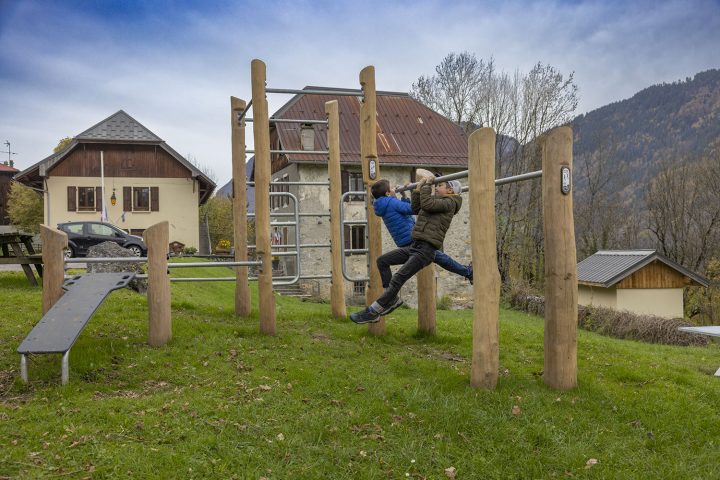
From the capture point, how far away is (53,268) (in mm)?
6789

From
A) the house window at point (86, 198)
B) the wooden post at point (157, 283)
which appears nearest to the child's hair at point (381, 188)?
the wooden post at point (157, 283)

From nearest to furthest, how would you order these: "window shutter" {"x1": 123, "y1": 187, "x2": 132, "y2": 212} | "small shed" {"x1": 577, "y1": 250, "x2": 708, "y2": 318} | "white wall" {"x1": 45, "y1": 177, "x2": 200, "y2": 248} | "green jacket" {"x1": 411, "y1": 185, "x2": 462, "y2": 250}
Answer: "green jacket" {"x1": 411, "y1": 185, "x2": 462, "y2": 250}
"small shed" {"x1": 577, "y1": 250, "x2": 708, "y2": 318}
"white wall" {"x1": 45, "y1": 177, "x2": 200, "y2": 248}
"window shutter" {"x1": 123, "y1": 187, "x2": 132, "y2": 212}

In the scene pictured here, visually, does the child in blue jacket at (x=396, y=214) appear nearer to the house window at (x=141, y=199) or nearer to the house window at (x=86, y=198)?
the house window at (x=141, y=199)

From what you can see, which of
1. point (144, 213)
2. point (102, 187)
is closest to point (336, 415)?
point (102, 187)

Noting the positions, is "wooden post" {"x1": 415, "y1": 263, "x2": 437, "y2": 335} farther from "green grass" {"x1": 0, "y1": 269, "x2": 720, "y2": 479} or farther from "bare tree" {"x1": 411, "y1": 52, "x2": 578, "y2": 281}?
"bare tree" {"x1": 411, "y1": 52, "x2": 578, "y2": 281}

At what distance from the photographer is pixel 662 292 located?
1102 inches

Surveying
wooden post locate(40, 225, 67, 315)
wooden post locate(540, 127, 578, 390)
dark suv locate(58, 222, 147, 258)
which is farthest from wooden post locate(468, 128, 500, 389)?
dark suv locate(58, 222, 147, 258)

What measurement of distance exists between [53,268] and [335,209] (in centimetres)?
371

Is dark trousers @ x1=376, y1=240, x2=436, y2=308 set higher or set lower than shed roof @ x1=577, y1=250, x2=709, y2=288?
higher

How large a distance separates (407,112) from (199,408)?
2912 cm

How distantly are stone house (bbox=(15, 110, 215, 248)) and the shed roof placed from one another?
69.5 ft

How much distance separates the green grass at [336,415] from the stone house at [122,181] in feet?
96.6

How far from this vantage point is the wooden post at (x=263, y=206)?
7.66 meters

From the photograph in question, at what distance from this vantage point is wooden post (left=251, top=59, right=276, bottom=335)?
7.66 meters
